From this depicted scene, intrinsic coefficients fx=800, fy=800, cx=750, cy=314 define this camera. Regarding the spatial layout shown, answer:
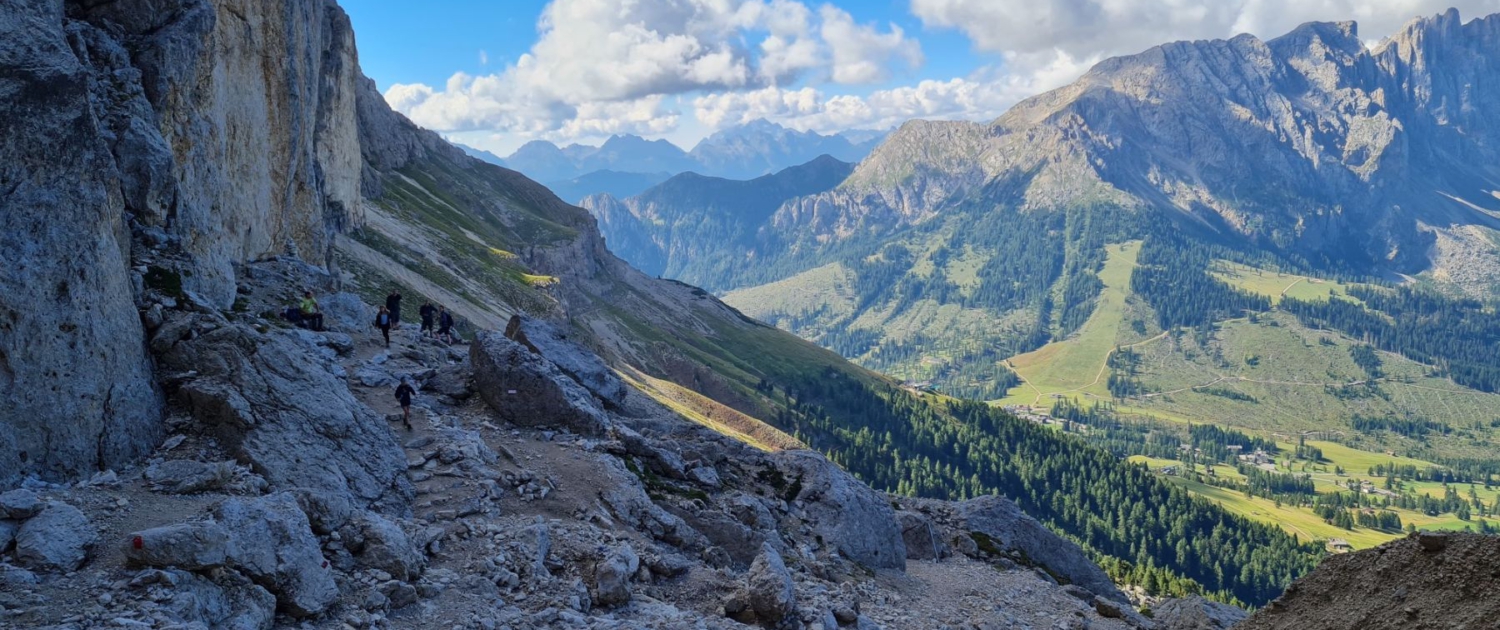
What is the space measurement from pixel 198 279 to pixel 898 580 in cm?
3205

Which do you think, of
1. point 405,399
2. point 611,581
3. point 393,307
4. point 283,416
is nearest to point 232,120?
point 393,307

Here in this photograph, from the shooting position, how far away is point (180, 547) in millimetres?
15742

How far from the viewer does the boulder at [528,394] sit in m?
33.0

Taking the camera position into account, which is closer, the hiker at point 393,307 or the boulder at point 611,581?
the boulder at point 611,581

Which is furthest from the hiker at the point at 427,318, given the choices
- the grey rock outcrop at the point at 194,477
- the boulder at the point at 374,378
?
the grey rock outcrop at the point at 194,477

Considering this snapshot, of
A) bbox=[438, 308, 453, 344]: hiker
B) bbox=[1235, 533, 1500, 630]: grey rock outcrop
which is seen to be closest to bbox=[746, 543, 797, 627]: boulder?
bbox=[1235, 533, 1500, 630]: grey rock outcrop

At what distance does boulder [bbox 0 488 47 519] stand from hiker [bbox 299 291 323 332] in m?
21.5

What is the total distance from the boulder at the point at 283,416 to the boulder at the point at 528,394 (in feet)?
24.5

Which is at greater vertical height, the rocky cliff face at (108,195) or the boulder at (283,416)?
the rocky cliff face at (108,195)

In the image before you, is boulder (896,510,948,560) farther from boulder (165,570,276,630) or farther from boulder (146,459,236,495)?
boulder (165,570,276,630)

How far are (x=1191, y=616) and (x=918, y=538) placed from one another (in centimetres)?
1510

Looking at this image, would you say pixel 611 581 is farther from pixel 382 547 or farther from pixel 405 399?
pixel 405 399

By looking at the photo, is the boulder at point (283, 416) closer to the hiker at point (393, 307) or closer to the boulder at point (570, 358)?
the boulder at point (570, 358)

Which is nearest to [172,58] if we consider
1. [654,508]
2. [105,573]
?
[105,573]
